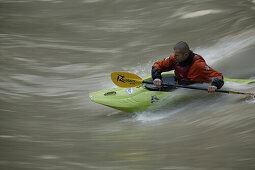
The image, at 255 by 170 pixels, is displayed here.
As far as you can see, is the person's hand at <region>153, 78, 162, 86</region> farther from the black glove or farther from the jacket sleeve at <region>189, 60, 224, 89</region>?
the black glove

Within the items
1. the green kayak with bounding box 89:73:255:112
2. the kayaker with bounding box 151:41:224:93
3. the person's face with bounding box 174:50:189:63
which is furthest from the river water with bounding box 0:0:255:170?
the person's face with bounding box 174:50:189:63

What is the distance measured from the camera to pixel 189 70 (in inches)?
229

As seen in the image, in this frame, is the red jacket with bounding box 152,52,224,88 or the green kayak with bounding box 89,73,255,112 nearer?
the red jacket with bounding box 152,52,224,88

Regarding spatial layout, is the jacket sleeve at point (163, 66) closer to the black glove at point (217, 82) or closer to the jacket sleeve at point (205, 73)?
the jacket sleeve at point (205, 73)

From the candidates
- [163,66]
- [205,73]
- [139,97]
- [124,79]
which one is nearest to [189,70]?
[205,73]

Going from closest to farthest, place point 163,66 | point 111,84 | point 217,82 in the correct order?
point 217,82, point 163,66, point 111,84

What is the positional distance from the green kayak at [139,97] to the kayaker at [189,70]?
252mm

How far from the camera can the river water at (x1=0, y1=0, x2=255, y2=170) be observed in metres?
4.38

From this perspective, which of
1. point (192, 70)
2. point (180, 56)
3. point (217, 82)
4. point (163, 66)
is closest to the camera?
point (217, 82)

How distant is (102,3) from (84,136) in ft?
30.3

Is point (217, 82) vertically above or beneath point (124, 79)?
beneath

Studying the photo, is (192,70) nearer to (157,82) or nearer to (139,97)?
(157,82)

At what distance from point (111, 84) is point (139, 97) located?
2.17 metres

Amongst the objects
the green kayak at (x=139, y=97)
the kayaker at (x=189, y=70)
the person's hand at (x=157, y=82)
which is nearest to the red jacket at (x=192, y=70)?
the kayaker at (x=189, y=70)
